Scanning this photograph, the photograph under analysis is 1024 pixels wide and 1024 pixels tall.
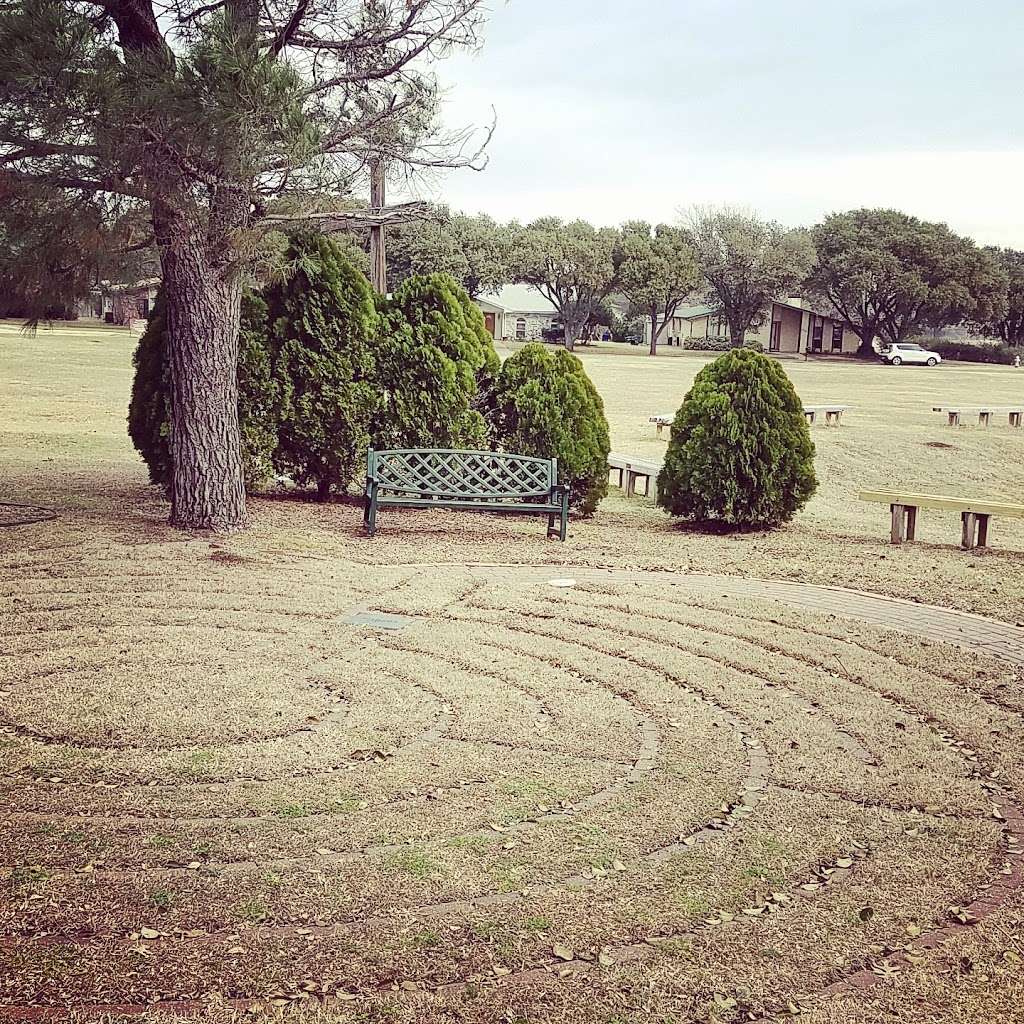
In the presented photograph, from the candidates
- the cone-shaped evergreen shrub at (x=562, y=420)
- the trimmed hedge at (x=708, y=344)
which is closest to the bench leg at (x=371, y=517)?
the cone-shaped evergreen shrub at (x=562, y=420)

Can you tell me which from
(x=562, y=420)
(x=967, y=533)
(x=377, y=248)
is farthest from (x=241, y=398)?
(x=967, y=533)

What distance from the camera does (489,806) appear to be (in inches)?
165

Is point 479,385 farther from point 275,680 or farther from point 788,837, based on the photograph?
point 788,837

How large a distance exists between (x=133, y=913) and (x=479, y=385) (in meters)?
8.51

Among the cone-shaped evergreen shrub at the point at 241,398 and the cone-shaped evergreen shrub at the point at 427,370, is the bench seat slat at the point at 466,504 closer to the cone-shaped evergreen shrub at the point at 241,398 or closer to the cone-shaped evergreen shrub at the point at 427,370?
the cone-shaped evergreen shrub at the point at 427,370

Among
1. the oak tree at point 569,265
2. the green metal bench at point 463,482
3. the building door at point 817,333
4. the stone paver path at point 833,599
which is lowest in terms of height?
the stone paver path at point 833,599

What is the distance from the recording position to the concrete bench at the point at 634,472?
1339 cm

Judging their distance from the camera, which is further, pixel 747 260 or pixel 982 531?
pixel 747 260

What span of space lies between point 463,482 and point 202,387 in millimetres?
2405

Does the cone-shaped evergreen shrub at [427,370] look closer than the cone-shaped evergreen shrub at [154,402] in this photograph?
No

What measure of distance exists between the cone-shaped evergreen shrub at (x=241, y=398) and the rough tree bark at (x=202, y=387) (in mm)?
1030

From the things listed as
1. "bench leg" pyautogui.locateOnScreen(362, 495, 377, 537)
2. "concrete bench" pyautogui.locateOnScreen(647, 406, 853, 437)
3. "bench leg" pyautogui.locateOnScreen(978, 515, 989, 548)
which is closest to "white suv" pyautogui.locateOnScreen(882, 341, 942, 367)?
"concrete bench" pyautogui.locateOnScreen(647, 406, 853, 437)

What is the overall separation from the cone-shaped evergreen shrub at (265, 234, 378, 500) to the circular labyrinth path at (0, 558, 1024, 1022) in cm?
369

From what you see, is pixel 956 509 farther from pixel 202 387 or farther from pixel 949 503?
pixel 202 387
